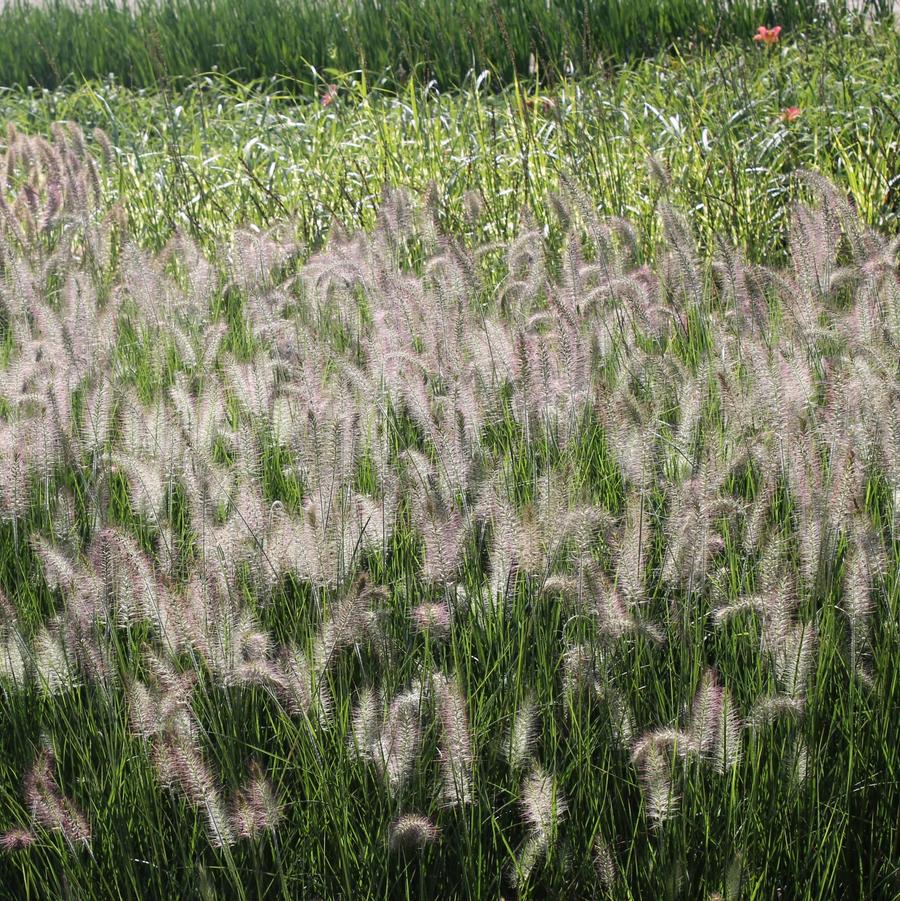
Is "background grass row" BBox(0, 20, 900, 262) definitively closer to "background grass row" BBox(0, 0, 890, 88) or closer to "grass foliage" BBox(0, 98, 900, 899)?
"background grass row" BBox(0, 0, 890, 88)

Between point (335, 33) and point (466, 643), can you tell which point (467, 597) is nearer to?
point (466, 643)

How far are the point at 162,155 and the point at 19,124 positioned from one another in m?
2.11

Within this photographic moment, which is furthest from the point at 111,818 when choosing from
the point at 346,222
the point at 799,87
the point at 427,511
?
the point at 799,87

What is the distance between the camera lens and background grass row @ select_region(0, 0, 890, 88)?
834 centimetres

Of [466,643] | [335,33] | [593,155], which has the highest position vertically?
[335,33]

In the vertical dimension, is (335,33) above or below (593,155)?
above

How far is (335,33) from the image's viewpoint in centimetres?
931

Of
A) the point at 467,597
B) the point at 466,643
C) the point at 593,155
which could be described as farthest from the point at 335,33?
the point at 466,643

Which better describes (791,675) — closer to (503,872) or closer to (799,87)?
(503,872)

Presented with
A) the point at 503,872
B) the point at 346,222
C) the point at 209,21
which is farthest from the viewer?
the point at 209,21

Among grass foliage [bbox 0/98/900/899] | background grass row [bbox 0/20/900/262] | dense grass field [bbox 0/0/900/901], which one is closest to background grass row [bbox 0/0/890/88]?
background grass row [bbox 0/20/900/262]

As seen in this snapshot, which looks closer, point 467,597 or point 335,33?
point 467,597

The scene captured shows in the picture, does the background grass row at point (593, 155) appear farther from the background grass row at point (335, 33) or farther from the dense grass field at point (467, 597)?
the background grass row at point (335, 33)

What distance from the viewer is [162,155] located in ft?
21.3
